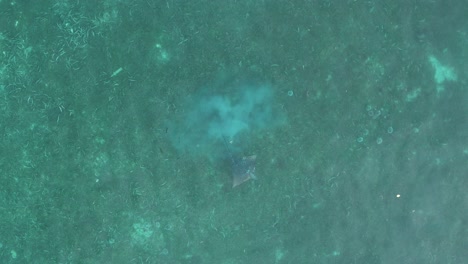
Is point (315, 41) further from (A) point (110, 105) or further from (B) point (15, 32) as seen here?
(B) point (15, 32)

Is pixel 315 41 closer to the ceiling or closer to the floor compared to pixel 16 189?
closer to the ceiling

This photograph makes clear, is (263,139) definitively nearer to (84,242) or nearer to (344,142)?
(344,142)

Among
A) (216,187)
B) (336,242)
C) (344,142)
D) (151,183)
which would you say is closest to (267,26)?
(344,142)

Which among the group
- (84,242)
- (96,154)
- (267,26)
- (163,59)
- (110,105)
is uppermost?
(267,26)

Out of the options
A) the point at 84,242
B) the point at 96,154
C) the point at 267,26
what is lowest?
the point at 84,242

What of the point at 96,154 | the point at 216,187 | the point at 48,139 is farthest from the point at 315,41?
the point at 48,139

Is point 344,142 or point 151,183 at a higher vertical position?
point 344,142
